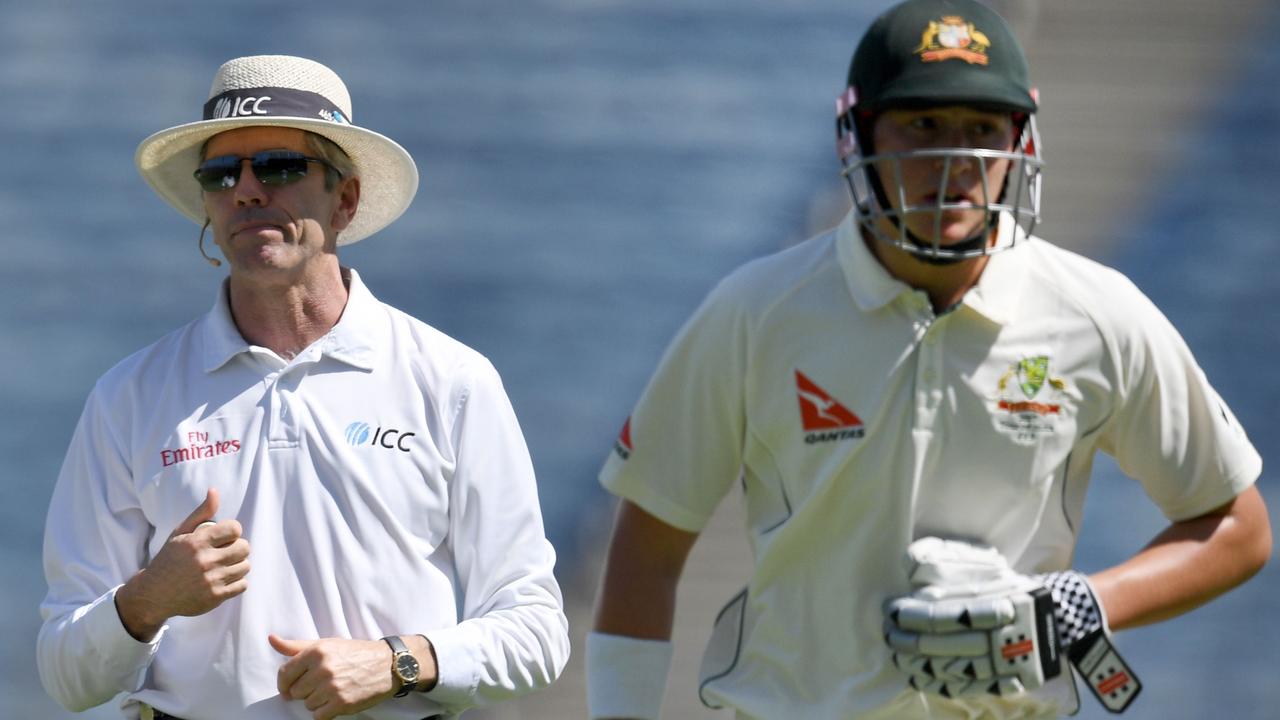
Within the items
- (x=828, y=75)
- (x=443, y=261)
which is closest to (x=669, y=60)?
(x=828, y=75)

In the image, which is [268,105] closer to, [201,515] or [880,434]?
[201,515]

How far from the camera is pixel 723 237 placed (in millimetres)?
5141

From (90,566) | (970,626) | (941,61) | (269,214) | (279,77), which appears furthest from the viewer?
(279,77)

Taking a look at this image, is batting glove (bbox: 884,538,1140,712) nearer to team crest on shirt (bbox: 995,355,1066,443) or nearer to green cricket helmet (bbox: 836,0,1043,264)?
team crest on shirt (bbox: 995,355,1066,443)

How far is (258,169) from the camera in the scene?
2.83 meters

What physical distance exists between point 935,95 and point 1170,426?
20.4 inches

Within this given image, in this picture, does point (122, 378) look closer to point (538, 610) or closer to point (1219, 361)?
point (538, 610)

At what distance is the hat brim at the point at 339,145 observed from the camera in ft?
9.43

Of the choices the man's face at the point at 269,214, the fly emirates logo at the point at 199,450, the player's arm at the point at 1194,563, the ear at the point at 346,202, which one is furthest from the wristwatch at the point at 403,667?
the player's arm at the point at 1194,563

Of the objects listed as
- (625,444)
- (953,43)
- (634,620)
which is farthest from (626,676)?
(953,43)

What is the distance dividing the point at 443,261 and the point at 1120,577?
3.03 meters

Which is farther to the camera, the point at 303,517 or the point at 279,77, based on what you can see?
the point at 279,77

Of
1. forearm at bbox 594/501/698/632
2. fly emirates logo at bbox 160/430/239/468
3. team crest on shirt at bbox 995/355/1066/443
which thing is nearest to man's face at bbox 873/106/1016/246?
team crest on shirt at bbox 995/355/1066/443

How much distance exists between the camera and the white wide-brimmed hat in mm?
2854
